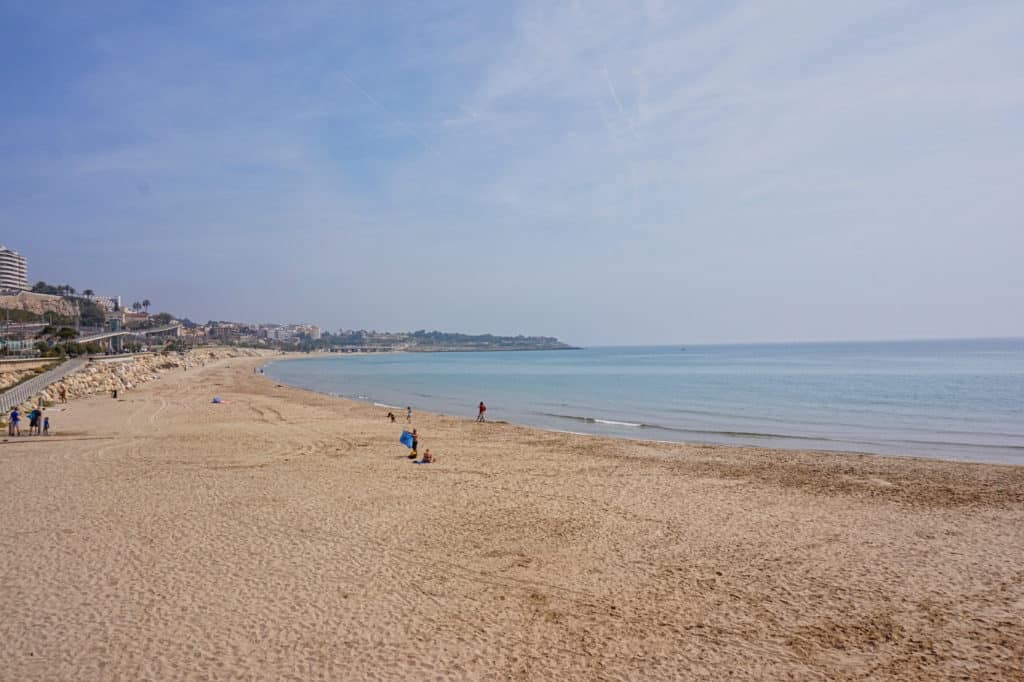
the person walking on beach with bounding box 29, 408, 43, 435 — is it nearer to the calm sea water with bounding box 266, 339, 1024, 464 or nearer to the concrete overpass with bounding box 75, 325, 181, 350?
the calm sea water with bounding box 266, 339, 1024, 464

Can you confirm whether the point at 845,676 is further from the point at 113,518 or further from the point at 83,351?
the point at 83,351

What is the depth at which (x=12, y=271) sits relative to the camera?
501ft

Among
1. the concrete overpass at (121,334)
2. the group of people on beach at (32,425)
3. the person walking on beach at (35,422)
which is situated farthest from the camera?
the concrete overpass at (121,334)

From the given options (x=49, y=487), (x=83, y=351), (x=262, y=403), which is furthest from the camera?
(x=83, y=351)

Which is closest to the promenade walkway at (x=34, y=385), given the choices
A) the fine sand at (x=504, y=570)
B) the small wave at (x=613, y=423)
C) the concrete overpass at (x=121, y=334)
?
the fine sand at (x=504, y=570)

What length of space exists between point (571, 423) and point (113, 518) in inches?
842

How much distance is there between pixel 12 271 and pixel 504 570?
194776mm

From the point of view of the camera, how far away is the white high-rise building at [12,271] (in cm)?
14712

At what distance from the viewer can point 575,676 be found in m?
5.96

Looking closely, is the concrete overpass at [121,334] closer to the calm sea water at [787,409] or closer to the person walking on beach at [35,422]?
the calm sea water at [787,409]

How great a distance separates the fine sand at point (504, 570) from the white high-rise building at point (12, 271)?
173 meters

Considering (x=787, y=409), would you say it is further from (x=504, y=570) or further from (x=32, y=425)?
(x=32, y=425)

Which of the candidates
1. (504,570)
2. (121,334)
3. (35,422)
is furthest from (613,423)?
(121,334)

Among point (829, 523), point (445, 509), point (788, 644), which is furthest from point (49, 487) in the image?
point (829, 523)
